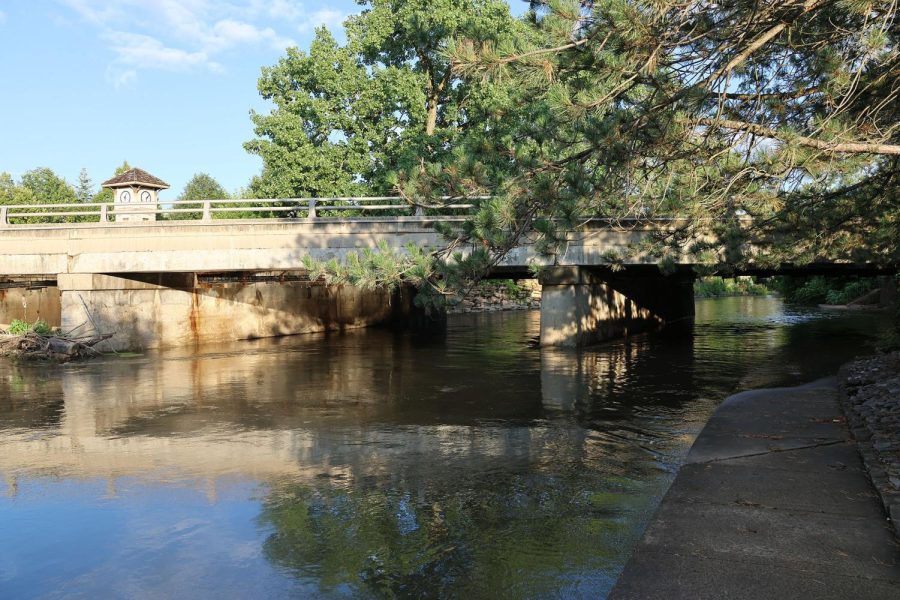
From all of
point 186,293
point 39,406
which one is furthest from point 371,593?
point 186,293

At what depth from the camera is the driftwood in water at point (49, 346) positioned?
22.4m

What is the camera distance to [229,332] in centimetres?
2867

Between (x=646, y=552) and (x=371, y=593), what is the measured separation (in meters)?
1.98

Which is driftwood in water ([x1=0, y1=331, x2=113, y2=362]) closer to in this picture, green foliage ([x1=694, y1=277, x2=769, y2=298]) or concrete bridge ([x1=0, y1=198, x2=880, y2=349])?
concrete bridge ([x1=0, y1=198, x2=880, y2=349])

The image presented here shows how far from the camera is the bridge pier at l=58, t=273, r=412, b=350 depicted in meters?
23.6

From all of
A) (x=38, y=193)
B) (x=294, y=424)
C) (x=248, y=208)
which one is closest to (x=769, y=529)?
(x=294, y=424)

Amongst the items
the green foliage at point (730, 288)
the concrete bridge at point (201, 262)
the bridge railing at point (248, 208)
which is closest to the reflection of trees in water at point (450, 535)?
the bridge railing at point (248, 208)

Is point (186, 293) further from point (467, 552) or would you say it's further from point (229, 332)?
point (467, 552)

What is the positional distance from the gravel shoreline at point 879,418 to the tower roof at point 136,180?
2093 cm

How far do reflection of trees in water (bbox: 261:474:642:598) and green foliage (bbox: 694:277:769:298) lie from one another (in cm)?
7959

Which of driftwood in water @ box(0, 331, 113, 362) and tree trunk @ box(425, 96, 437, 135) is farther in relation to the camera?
tree trunk @ box(425, 96, 437, 135)

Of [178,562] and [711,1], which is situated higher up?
[711,1]

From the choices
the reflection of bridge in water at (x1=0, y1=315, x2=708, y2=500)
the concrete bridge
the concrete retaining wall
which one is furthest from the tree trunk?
the reflection of bridge in water at (x1=0, y1=315, x2=708, y2=500)

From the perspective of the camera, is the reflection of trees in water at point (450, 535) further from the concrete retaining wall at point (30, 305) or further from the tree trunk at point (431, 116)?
the tree trunk at point (431, 116)
